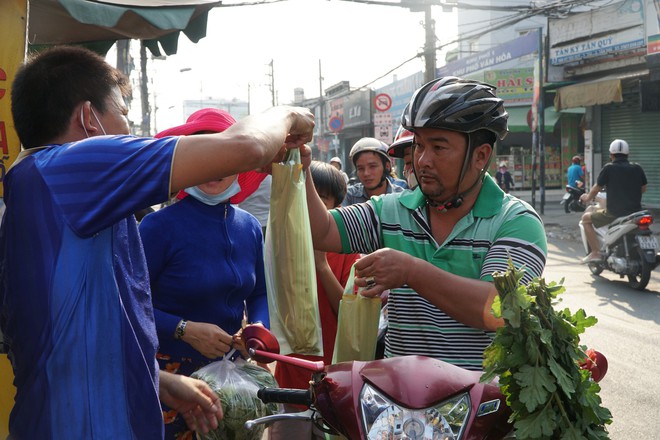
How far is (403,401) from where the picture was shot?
5.10 ft

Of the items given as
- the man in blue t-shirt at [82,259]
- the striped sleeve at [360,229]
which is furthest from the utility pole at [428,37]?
the man in blue t-shirt at [82,259]

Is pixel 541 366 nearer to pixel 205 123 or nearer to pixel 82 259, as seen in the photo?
pixel 82 259

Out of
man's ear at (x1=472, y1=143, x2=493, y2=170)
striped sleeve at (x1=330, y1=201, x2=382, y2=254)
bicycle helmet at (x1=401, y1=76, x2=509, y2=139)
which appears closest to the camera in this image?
bicycle helmet at (x1=401, y1=76, x2=509, y2=139)

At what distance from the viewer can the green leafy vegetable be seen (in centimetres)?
150

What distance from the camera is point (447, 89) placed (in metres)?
2.13

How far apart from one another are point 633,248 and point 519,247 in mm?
7956

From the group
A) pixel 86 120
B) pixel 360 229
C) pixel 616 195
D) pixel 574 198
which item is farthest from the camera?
pixel 574 198

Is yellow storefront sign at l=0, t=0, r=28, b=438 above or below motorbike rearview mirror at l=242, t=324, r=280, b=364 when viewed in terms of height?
above

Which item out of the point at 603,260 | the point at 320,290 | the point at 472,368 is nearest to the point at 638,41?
the point at 603,260

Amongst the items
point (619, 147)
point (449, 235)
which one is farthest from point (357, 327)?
point (619, 147)

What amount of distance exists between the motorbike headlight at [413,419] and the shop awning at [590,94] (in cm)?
1707

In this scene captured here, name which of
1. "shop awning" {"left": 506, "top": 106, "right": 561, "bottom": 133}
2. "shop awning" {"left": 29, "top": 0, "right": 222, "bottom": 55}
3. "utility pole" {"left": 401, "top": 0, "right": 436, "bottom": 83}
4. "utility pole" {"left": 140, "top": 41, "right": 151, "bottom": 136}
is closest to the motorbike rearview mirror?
"shop awning" {"left": 29, "top": 0, "right": 222, "bottom": 55}

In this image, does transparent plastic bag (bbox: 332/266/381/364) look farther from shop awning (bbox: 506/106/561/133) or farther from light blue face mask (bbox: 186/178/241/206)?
shop awning (bbox: 506/106/561/133)

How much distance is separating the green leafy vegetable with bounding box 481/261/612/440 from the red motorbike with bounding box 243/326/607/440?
0.22ft
